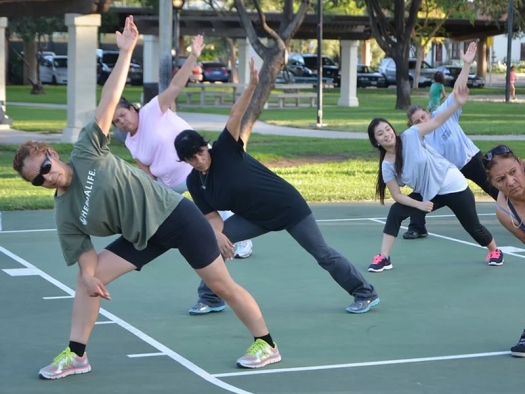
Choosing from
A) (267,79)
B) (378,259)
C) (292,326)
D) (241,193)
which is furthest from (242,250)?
A: (267,79)

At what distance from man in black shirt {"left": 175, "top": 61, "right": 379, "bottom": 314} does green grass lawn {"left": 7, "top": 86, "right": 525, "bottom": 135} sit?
19.4 m

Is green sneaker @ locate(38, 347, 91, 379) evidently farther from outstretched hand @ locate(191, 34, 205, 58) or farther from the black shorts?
outstretched hand @ locate(191, 34, 205, 58)

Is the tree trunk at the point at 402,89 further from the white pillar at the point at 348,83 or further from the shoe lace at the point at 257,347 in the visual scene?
the shoe lace at the point at 257,347

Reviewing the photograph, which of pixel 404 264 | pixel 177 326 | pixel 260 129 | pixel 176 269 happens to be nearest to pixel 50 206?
pixel 176 269

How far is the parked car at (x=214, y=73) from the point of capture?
63719 mm

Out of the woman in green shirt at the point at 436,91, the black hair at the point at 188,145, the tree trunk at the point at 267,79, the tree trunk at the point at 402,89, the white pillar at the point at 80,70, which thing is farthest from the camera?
the tree trunk at the point at 402,89

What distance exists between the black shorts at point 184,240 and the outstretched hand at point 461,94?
3388mm

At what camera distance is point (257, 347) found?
6691mm

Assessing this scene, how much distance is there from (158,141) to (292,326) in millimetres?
2378

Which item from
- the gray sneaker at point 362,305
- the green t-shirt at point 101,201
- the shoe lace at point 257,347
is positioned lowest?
the gray sneaker at point 362,305

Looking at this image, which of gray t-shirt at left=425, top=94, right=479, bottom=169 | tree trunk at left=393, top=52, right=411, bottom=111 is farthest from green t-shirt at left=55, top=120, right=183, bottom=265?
tree trunk at left=393, top=52, right=411, bottom=111

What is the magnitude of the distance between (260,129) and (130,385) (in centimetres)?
2251

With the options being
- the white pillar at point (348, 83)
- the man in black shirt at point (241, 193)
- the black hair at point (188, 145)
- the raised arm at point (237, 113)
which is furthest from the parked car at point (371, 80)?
the black hair at point (188, 145)

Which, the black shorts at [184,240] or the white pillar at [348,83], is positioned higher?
the white pillar at [348,83]
